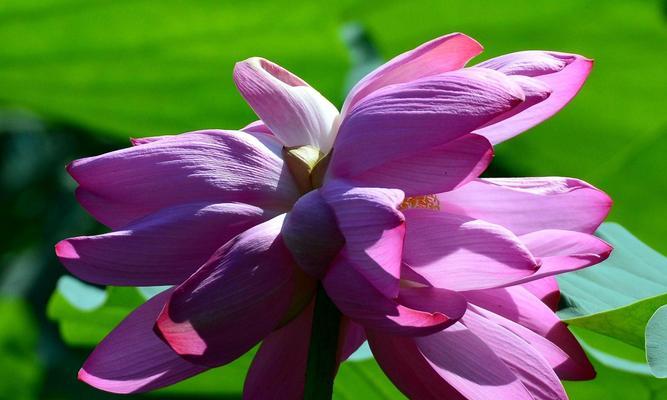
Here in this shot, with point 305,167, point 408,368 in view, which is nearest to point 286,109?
point 305,167

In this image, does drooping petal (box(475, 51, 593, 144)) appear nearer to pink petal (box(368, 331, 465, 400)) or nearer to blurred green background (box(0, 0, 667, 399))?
pink petal (box(368, 331, 465, 400))

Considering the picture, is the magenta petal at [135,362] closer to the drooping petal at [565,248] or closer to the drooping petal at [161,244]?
the drooping petal at [161,244]

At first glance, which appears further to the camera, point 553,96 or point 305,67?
point 305,67

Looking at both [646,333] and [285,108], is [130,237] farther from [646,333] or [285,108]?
[646,333]

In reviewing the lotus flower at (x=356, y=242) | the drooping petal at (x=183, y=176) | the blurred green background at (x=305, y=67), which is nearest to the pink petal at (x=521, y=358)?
the lotus flower at (x=356, y=242)

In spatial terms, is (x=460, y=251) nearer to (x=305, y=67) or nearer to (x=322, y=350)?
(x=322, y=350)
